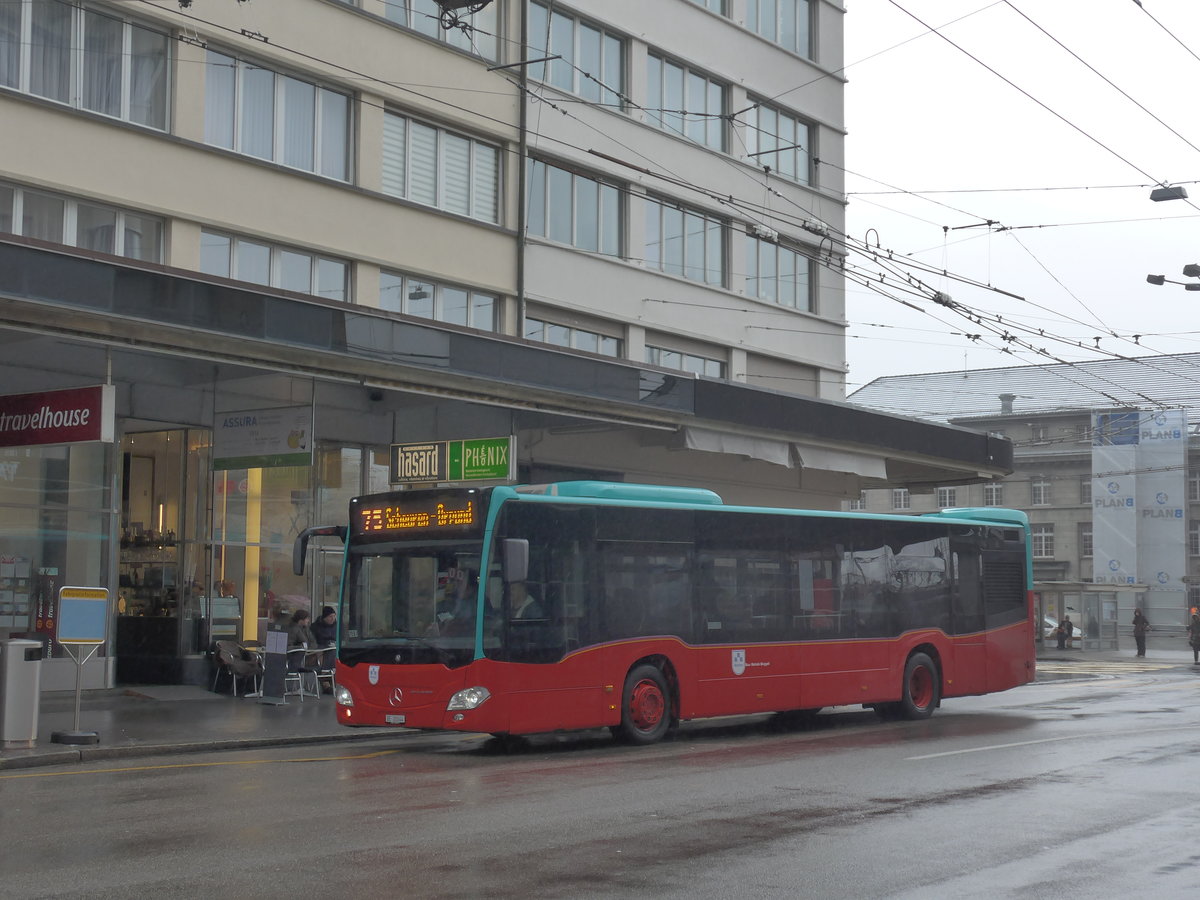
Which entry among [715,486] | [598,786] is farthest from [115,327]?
[715,486]

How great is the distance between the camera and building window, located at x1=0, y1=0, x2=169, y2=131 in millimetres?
19438

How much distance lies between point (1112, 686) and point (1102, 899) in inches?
943

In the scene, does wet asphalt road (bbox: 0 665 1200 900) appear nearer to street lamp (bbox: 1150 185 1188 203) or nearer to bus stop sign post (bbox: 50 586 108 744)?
bus stop sign post (bbox: 50 586 108 744)

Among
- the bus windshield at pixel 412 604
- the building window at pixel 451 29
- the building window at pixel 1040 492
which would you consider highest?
the building window at pixel 451 29

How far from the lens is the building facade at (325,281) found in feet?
62.7

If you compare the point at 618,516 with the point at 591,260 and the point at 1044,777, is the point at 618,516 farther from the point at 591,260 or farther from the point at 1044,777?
the point at 591,260

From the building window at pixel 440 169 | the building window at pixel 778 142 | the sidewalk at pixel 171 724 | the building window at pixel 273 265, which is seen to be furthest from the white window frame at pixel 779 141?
the sidewalk at pixel 171 724

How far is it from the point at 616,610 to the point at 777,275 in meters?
20.7

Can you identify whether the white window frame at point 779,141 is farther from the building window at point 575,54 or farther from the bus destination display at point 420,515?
the bus destination display at point 420,515

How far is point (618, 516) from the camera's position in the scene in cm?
1609

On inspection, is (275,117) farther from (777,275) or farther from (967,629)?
(777,275)

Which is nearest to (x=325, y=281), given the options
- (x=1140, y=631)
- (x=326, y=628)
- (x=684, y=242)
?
(x=326, y=628)

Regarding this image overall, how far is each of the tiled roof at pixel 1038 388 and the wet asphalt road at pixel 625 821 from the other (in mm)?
58894

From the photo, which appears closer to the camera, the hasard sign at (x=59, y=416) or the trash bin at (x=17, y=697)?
the trash bin at (x=17, y=697)
